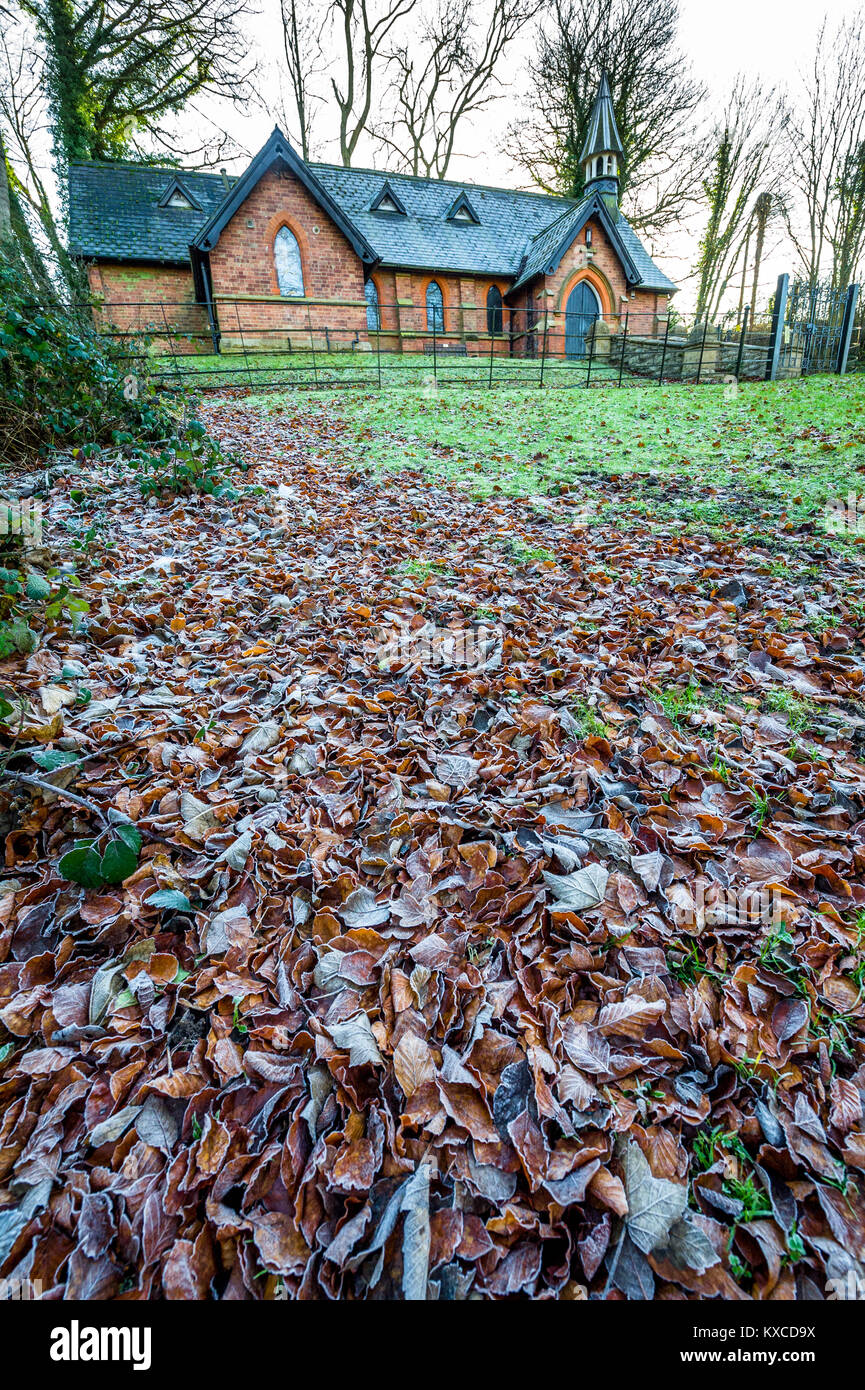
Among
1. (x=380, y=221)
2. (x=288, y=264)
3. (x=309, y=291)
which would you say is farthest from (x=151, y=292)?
(x=380, y=221)

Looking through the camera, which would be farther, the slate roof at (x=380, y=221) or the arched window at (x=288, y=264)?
the slate roof at (x=380, y=221)

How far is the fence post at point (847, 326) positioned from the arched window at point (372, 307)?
528 inches

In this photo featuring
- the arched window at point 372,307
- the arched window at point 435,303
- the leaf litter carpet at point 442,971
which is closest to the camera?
the leaf litter carpet at point 442,971

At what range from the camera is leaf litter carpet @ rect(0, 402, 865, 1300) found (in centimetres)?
112

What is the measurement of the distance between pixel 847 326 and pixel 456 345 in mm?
12001

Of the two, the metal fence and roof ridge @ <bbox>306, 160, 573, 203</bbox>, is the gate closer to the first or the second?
the metal fence

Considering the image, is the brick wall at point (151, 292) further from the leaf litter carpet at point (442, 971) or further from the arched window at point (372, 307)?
the leaf litter carpet at point (442, 971)

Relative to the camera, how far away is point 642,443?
7.74 m

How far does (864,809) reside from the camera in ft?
6.66

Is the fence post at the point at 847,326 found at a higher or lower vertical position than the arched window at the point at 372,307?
lower

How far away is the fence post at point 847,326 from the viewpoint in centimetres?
1317

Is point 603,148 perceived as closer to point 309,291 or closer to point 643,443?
point 309,291

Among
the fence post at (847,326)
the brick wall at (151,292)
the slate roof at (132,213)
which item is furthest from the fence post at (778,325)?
the slate roof at (132,213)

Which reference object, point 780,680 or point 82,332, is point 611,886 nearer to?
point 780,680
